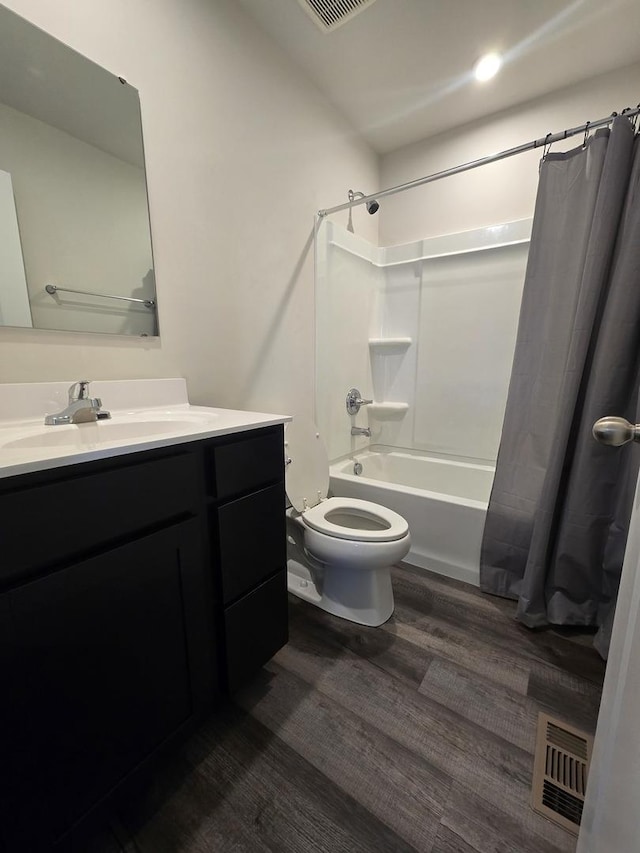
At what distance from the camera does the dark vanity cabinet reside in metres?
0.54

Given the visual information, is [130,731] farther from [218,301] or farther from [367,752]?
[218,301]

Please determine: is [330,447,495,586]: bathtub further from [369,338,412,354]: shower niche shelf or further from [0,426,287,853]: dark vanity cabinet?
[0,426,287,853]: dark vanity cabinet

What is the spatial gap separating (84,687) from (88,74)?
5.11 ft

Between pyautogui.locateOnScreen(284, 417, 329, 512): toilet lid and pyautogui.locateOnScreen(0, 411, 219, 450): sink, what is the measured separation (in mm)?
440

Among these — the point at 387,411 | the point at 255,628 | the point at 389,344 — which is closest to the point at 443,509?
the point at 387,411

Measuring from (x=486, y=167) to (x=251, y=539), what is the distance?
96.6 inches

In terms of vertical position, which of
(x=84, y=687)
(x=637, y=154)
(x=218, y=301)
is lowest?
(x=84, y=687)

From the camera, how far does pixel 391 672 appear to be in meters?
1.18

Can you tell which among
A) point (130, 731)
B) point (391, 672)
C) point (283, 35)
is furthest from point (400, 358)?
point (130, 731)

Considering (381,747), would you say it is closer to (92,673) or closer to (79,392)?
(92,673)

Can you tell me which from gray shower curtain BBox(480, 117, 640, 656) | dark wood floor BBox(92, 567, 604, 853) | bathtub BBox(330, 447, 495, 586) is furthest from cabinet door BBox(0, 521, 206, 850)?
gray shower curtain BBox(480, 117, 640, 656)

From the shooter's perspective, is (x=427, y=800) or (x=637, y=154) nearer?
(x=427, y=800)

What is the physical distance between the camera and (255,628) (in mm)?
994

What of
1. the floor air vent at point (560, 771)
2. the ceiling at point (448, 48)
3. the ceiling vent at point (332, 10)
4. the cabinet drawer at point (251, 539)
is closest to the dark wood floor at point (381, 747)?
the floor air vent at point (560, 771)
